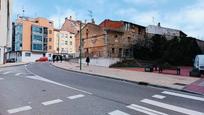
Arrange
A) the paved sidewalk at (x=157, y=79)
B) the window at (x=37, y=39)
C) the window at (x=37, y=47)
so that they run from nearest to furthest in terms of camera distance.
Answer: the paved sidewalk at (x=157, y=79), the window at (x=37, y=47), the window at (x=37, y=39)

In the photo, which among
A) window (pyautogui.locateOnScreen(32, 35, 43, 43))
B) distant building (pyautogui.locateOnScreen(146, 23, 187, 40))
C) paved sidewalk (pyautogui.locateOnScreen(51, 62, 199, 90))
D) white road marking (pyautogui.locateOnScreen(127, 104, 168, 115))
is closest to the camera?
white road marking (pyautogui.locateOnScreen(127, 104, 168, 115))

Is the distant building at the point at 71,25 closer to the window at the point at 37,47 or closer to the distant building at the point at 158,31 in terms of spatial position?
the window at the point at 37,47

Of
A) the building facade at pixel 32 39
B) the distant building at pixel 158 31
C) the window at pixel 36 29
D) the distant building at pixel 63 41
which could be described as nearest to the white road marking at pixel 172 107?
the distant building at pixel 158 31

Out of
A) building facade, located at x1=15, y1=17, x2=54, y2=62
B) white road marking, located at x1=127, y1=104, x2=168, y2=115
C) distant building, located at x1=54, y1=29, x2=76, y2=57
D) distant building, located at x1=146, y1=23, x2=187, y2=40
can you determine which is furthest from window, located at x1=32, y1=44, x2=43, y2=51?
white road marking, located at x1=127, y1=104, x2=168, y2=115

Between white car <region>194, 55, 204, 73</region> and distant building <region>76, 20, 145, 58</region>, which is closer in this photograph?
white car <region>194, 55, 204, 73</region>

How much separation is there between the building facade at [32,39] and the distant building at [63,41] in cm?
305

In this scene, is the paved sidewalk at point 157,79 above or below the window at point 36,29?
below

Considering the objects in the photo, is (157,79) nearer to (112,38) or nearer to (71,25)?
(112,38)

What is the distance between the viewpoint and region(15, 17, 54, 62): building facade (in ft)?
251

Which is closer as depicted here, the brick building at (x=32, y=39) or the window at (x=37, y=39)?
the brick building at (x=32, y=39)

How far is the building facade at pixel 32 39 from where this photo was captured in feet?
251

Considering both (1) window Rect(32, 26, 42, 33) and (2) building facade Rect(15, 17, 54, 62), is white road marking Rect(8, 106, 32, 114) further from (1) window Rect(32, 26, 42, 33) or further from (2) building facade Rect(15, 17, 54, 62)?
(1) window Rect(32, 26, 42, 33)

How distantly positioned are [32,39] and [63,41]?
14.4 m

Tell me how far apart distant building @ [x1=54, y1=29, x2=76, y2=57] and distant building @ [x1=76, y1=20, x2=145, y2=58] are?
33081 mm
